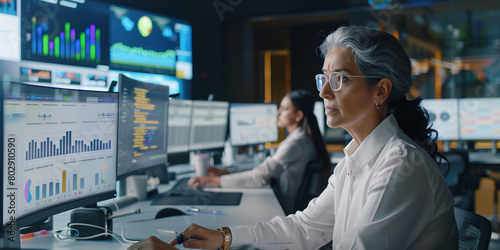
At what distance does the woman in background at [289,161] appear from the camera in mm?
2454

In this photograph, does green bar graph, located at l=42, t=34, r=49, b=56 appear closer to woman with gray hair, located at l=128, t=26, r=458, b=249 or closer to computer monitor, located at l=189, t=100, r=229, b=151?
computer monitor, located at l=189, t=100, r=229, b=151

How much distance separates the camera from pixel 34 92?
3.48 feet

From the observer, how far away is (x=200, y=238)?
1.22 metres

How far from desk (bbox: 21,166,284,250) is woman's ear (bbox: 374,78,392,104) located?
715mm

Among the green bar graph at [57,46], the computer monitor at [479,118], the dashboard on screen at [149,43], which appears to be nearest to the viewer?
the green bar graph at [57,46]

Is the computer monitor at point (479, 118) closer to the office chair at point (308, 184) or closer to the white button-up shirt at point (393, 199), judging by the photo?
the office chair at point (308, 184)

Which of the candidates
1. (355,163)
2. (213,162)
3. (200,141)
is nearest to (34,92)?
(355,163)

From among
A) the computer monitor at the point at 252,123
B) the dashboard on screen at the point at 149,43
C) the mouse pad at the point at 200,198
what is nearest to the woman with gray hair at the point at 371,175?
the mouse pad at the point at 200,198

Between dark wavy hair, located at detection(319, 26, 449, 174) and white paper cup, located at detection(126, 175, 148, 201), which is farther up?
dark wavy hair, located at detection(319, 26, 449, 174)

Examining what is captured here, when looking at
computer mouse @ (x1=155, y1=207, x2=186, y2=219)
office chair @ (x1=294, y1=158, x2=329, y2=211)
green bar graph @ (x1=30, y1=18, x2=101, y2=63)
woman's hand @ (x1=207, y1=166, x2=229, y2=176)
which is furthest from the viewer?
green bar graph @ (x1=30, y1=18, x2=101, y2=63)

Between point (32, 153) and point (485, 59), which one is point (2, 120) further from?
point (485, 59)

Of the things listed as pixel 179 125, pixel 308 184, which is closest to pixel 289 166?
pixel 308 184

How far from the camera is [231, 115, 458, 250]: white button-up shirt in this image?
3.21 ft

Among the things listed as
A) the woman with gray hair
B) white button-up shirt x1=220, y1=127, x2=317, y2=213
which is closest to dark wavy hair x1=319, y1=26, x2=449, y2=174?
the woman with gray hair
